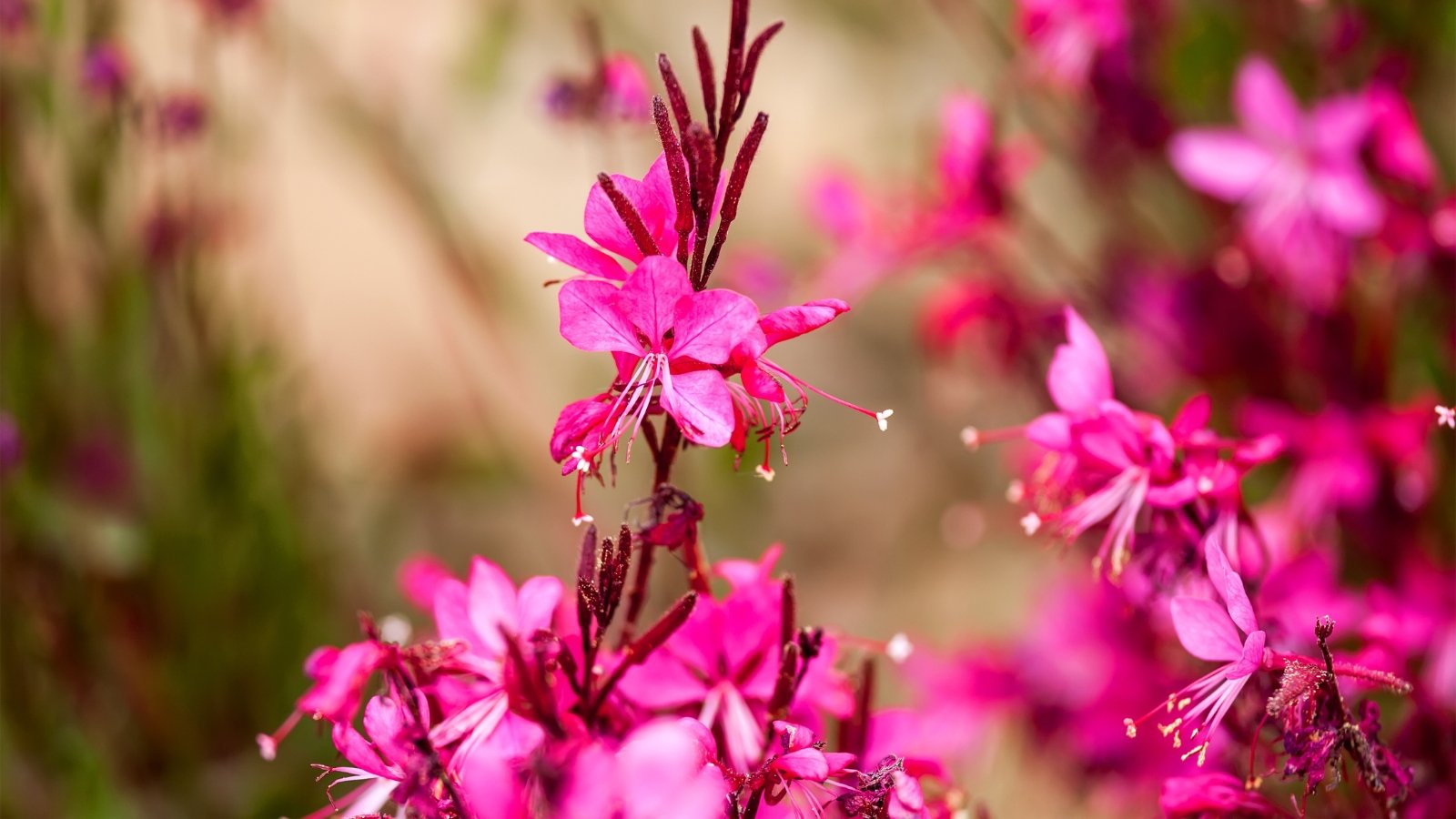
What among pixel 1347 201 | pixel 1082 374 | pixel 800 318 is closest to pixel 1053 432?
pixel 1082 374

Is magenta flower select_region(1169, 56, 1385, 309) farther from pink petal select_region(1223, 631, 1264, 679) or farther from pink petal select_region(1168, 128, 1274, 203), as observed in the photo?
pink petal select_region(1223, 631, 1264, 679)

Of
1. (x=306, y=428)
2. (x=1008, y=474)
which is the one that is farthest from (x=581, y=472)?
(x=1008, y=474)

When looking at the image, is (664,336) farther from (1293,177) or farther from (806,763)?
(1293,177)

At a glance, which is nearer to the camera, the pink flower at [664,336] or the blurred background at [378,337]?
the pink flower at [664,336]

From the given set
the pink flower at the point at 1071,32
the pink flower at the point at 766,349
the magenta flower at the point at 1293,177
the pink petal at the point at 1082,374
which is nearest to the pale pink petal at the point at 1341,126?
the magenta flower at the point at 1293,177

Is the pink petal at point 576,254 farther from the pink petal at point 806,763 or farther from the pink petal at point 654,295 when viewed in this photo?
the pink petal at point 806,763

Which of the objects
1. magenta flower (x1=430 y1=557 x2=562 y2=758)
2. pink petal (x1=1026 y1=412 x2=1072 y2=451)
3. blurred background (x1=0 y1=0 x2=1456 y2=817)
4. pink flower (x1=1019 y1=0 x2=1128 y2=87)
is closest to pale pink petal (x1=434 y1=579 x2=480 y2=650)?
magenta flower (x1=430 y1=557 x2=562 y2=758)

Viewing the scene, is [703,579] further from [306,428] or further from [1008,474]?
[1008,474]
